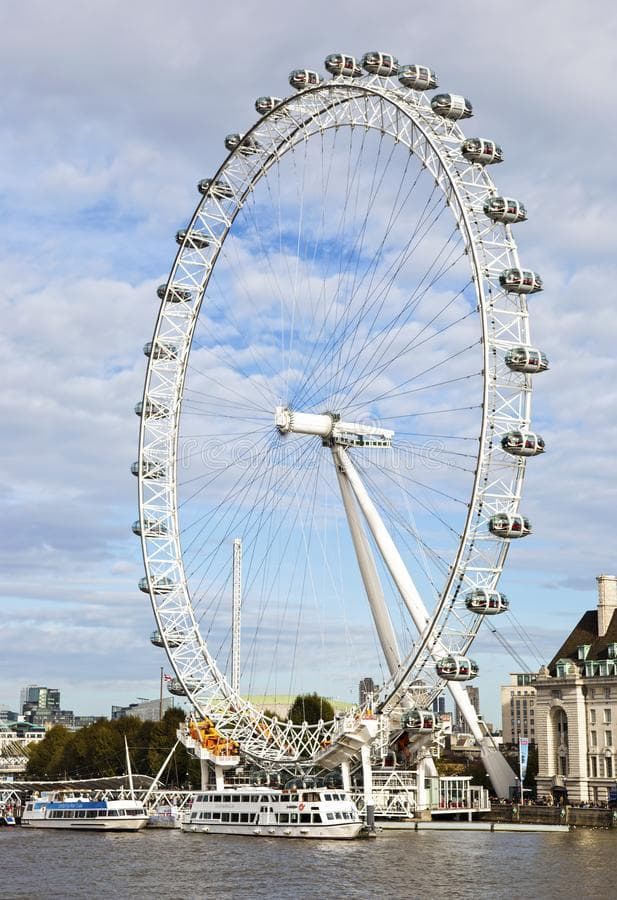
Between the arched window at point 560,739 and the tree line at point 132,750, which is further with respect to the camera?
the tree line at point 132,750

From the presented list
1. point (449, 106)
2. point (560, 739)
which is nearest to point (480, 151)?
point (449, 106)

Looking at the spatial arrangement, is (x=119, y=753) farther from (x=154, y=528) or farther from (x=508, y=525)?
(x=508, y=525)

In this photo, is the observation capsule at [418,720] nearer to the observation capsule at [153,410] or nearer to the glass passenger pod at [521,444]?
the glass passenger pod at [521,444]

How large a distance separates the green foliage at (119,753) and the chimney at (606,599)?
46015 millimetres

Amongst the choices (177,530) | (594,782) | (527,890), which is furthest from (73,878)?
(594,782)

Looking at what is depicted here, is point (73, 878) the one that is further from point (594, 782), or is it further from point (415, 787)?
point (594, 782)

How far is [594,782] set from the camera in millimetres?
109000

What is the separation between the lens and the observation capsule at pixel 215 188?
95.9 meters

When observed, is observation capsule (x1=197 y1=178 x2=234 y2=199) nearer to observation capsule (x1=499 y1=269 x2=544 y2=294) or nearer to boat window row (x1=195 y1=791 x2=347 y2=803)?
observation capsule (x1=499 y1=269 x2=544 y2=294)

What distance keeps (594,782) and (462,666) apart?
39.0 meters

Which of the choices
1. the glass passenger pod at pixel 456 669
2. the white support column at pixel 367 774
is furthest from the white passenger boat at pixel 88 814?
the glass passenger pod at pixel 456 669

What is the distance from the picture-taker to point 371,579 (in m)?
89.1

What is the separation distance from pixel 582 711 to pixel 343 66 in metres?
57.2

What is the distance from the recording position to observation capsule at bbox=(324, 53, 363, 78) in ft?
267
